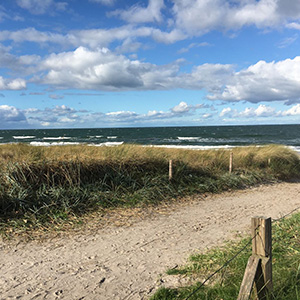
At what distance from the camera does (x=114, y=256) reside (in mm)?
4906

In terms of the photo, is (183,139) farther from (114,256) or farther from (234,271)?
(234,271)

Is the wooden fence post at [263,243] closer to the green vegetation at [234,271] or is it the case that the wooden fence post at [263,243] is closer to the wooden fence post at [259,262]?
the wooden fence post at [259,262]

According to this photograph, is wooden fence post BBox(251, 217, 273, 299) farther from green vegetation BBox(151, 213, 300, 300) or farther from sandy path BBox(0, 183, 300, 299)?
sandy path BBox(0, 183, 300, 299)

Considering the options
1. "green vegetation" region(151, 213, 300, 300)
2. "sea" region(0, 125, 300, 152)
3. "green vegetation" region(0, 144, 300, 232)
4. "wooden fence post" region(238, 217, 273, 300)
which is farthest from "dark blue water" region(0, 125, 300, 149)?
"wooden fence post" region(238, 217, 273, 300)

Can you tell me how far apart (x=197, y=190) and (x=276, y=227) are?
440 cm

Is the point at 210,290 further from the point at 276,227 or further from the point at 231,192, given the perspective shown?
the point at 231,192

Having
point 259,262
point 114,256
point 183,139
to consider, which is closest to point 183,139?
point 183,139

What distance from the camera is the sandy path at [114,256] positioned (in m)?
3.87

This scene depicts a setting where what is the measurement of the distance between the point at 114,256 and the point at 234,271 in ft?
6.44

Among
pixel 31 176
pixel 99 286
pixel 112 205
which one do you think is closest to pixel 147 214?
pixel 112 205

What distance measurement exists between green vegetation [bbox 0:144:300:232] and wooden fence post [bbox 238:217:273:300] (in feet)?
14.7

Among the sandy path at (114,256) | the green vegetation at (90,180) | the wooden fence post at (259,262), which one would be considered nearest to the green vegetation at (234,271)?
the wooden fence post at (259,262)

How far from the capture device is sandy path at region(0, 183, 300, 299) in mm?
3873

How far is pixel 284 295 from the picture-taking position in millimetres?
3094
